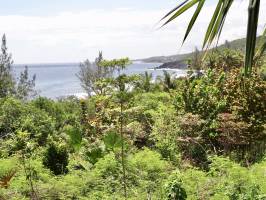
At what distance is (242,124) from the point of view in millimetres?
12719

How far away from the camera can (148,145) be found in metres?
16.0

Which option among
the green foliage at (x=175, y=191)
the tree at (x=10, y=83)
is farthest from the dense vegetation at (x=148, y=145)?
the tree at (x=10, y=83)

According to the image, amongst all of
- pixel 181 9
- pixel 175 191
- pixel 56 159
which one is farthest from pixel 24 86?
pixel 181 9

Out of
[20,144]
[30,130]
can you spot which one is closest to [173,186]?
[20,144]

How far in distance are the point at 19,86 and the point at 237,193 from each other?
145 ft

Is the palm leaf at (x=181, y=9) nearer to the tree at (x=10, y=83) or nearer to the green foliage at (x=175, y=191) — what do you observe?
the green foliage at (x=175, y=191)

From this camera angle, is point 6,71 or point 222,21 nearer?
point 222,21

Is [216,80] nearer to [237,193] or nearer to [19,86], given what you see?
[237,193]

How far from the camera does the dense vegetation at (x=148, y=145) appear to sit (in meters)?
7.61

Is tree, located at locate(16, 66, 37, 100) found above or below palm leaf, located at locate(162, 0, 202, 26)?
below

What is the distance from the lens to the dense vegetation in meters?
7.61

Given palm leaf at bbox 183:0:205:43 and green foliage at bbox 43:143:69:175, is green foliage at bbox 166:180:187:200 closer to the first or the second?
palm leaf at bbox 183:0:205:43

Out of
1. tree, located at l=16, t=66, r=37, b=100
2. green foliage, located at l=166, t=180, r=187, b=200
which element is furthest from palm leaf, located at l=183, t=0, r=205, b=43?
tree, located at l=16, t=66, r=37, b=100

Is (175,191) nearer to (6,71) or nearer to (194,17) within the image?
(194,17)
